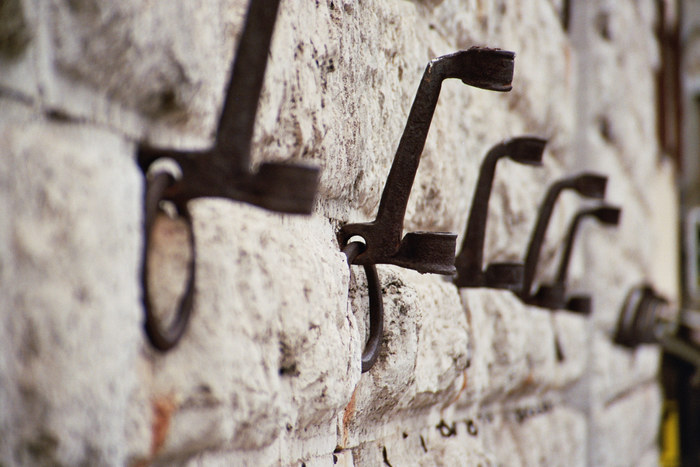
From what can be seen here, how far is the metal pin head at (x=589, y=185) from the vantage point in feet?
2.84

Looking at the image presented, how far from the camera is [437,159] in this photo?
0.69 meters

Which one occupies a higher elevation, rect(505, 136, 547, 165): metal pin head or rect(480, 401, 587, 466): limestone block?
rect(505, 136, 547, 165): metal pin head

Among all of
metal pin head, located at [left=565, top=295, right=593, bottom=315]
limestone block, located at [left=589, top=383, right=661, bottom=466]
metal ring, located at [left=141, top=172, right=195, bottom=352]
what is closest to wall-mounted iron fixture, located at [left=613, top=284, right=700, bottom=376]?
limestone block, located at [left=589, top=383, right=661, bottom=466]

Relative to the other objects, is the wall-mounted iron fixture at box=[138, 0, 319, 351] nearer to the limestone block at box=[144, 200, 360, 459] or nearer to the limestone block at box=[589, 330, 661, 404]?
the limestone block at box=[144, 200, 360, 459]

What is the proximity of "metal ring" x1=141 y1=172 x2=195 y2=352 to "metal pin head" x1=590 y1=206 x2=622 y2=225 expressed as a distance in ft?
2.74

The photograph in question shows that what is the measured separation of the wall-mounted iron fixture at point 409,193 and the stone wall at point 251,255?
31mm

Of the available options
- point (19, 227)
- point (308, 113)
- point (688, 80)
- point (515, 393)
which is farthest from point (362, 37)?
point (688, 80)

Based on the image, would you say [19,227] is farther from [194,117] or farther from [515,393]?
[515,393]

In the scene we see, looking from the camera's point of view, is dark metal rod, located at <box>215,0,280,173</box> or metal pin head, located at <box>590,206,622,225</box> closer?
dark metal rod, located at <box>215,0,280,173</box>

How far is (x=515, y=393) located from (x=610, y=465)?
561 millimetres

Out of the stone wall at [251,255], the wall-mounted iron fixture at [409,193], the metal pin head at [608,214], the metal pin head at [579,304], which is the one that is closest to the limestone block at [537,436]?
the stone wall at [251,255]

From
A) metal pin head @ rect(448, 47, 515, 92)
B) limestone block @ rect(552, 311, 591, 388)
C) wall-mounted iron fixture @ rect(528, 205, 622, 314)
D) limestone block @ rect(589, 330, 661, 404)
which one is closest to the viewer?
metal pin head @ rect(448, 47, 515, 92)

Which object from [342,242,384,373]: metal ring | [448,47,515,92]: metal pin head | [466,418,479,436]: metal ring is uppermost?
[448,47,515,92]: metal pin head

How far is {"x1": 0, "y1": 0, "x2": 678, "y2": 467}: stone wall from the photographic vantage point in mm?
260
